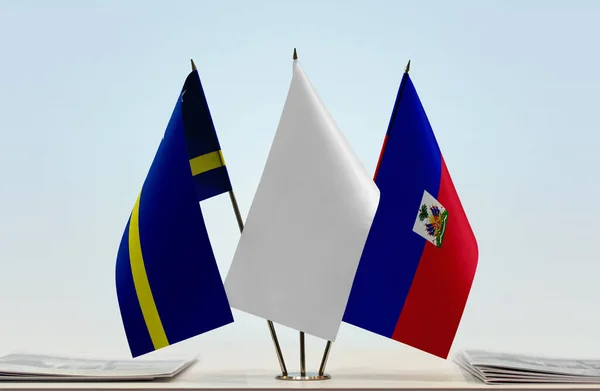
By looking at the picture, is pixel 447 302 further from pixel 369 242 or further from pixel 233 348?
pixel 233 348

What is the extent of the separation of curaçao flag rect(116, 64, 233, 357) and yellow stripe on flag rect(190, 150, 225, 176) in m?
0.07

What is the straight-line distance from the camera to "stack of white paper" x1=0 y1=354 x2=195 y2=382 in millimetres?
1506

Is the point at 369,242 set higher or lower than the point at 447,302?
higher

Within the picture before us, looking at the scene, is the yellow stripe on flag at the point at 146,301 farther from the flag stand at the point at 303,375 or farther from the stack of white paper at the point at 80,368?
the flag stand at the point at 303,375

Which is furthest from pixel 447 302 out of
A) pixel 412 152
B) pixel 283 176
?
pixel 283 176

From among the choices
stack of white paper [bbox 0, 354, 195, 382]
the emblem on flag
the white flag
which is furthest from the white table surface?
the emblem on flag

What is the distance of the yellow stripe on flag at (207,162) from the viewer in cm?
161

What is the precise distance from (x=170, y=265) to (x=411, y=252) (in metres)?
0.41

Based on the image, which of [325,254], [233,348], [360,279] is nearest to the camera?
[325,254]

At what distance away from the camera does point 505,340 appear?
2.89m

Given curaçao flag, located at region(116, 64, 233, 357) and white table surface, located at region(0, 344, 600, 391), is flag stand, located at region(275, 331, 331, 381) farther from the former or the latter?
curaçao flag, located at region(116, 64, 233, 357)

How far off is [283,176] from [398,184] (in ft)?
0.73

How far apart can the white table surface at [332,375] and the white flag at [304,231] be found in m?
0.12

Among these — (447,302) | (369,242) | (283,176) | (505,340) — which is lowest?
(505,340)
